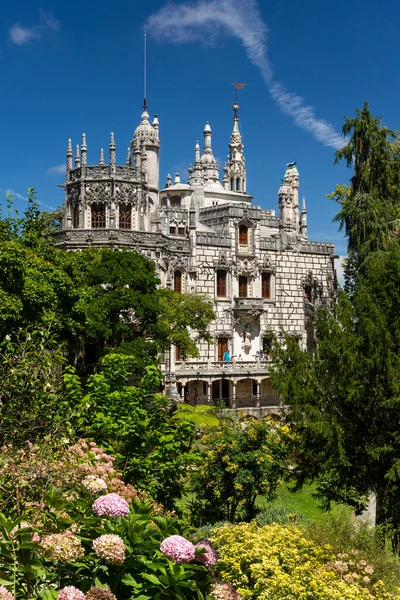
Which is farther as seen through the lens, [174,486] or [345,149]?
[345,149]

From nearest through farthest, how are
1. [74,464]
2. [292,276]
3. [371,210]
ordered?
[74,464], [371,210], [292,276]

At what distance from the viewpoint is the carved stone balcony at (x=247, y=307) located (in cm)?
5088

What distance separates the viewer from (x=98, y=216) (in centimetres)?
4466

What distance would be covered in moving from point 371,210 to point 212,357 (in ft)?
55.3

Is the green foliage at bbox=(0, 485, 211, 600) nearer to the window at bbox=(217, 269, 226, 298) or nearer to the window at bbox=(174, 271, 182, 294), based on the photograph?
the window at bbox=(174, 271, 182, 294)

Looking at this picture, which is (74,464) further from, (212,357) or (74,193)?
→ (212,357)

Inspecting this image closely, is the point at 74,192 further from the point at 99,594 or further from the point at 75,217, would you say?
the point at 99,594

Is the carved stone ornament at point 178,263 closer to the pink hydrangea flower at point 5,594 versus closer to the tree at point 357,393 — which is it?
the tree at point 357,393

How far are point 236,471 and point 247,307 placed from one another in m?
31.1

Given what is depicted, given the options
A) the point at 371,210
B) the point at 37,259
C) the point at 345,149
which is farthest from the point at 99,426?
the point at 345,149

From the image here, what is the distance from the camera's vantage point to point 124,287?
37344 mm

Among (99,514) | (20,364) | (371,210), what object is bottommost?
(99,514)

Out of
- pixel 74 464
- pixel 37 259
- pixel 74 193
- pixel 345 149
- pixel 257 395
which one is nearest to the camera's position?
pixel 74 464

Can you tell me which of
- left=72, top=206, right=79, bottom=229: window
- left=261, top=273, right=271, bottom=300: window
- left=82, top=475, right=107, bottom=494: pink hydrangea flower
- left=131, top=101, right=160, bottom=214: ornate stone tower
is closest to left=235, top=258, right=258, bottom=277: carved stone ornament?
left=261, top=273, right=271, bottom=300: window
